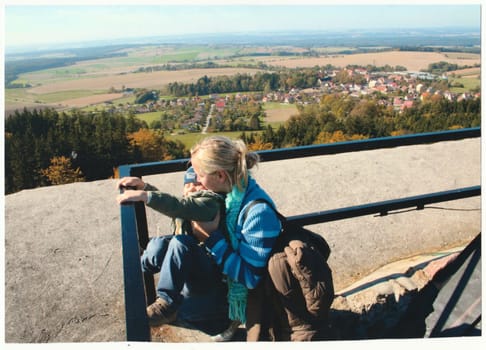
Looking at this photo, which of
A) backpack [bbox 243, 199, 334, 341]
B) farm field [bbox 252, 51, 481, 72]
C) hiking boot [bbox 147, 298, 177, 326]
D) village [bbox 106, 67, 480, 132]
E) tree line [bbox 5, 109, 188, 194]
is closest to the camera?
backpack [bbox 243, 199, 334, 341]

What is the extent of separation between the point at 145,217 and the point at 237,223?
1.92 ft

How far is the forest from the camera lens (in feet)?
35.9

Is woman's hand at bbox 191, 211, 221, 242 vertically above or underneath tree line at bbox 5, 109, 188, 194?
above

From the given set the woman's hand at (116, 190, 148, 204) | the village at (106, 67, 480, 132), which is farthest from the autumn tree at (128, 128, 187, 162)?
the woman's hand at (116, 190, 148, 204)

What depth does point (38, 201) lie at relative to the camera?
4.10m

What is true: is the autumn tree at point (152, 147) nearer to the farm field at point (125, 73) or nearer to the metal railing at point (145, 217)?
the metal railing at point (145, 217)

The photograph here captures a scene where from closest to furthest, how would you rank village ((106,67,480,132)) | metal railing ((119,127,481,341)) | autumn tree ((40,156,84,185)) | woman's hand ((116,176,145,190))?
1. metal railing ((119,127,481,341))
2. woman's hand ((116,176,145,190))
3. autumn tree ((40,156,84,185))
4. village ((106,67,480,132))

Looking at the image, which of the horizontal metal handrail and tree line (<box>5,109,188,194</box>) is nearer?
the horizontal metal handrail

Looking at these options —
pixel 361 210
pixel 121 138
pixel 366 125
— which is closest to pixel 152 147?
pixel 121 138

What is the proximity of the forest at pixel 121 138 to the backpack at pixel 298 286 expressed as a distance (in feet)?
27.7

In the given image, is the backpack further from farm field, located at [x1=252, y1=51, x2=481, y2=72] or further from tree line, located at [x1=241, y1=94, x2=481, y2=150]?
farm field, located at [x1=252, y1=51, x2=481, y2=72]

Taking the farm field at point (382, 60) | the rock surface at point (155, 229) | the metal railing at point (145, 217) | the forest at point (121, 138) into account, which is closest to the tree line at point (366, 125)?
the forest at point (121, 138)

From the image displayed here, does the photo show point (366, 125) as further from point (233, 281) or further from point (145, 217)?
point (233, 281)

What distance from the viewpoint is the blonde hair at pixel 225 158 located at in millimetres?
1558
